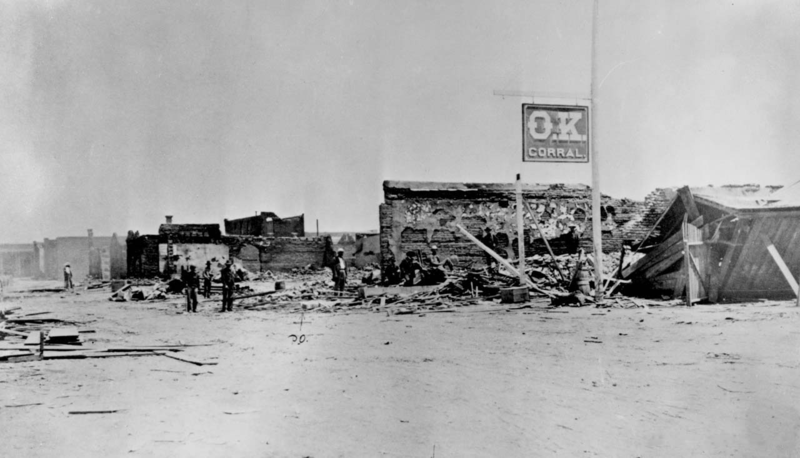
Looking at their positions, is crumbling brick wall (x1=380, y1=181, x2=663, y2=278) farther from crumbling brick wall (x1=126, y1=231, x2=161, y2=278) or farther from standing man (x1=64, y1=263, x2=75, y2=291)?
standing man (x1=64, y1=263, x2=75, y2=291)

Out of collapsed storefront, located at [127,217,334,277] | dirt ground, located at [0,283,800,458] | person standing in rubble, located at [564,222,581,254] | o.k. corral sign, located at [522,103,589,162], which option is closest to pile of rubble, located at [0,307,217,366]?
dirt ground, located at [0,283,800,458]

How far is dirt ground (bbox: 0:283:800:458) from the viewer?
4461 millimetres

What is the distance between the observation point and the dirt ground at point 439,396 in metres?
4.46

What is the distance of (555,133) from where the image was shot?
46.3 feet

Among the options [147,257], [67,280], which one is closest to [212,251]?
[147,257]

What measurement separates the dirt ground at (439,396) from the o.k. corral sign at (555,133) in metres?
5.29

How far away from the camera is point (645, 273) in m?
14.4

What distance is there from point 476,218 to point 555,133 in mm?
8985

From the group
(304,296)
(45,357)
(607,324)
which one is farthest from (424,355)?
(304,296)

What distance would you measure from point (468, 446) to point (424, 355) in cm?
356

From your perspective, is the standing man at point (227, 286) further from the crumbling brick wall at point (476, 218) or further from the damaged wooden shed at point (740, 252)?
the damaged wooden shed at point (740, 252)

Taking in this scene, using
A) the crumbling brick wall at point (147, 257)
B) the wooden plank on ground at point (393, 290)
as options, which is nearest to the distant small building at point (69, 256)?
the crumbling brick wall at point (147, 257)

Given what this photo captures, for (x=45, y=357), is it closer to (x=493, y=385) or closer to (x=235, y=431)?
(x=235, y=431)

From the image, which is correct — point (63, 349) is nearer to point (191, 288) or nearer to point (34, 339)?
point (34, 339)
